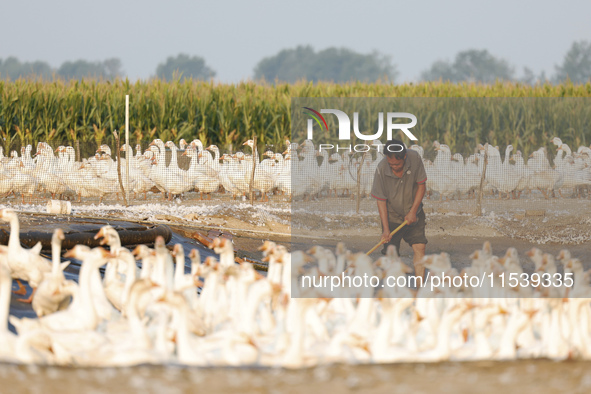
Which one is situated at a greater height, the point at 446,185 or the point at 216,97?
the point at 216,97

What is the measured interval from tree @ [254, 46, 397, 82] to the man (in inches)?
3151

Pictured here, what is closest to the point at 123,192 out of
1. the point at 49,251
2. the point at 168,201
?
the point at 168,201

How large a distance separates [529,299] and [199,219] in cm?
761

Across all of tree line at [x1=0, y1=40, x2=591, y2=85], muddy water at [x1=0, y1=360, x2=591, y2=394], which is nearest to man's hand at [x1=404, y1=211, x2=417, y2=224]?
muddy water at [x1=0, y1=360, x2=591, y2=394]

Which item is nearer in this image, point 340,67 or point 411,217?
point 411,217

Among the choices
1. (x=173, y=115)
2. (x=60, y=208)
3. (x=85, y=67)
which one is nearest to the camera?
(x=60, y=208)

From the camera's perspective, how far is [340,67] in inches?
3593

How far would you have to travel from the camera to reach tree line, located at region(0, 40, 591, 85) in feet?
261

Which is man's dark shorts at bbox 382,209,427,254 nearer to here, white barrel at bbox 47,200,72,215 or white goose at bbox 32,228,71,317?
white goose at bbox 32,228,71,317

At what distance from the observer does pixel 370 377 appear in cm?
441

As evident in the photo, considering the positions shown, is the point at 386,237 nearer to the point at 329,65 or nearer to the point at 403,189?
the point at 403,189

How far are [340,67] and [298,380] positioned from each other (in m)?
88.9

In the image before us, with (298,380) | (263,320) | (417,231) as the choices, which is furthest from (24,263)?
(417,231)

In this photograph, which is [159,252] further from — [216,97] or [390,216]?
[216,97]
